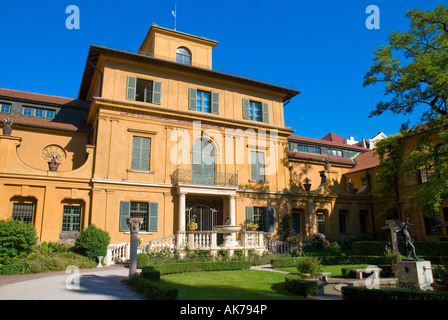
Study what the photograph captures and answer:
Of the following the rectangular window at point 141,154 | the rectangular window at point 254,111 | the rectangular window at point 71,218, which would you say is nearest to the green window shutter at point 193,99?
the rectangular window at point 141,154

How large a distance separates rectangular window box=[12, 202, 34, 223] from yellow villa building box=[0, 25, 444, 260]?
0.18ft

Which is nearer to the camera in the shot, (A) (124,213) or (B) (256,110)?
(A) (124,213)

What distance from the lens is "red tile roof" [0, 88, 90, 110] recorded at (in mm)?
22953

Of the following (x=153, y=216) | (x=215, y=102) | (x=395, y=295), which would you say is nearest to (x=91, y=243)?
(x=153, y=216)

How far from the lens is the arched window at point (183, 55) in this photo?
25.7 metres

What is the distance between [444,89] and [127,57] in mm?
18341

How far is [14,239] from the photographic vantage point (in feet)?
48.7

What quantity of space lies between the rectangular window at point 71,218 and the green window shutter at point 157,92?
8.24 metres

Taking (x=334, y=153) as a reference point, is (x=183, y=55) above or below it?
above

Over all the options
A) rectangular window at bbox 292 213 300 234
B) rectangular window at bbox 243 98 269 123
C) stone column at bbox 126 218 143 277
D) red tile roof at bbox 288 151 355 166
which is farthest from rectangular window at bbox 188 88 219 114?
stone column at bbox 126 218 143 277

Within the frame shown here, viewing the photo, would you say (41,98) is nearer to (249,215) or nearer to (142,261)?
(142,261)

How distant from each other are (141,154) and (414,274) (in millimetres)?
15928
